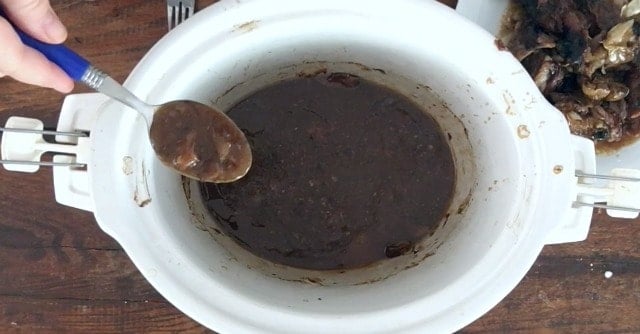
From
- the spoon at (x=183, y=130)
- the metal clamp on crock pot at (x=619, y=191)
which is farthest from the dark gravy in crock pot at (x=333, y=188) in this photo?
the metal clamp on crock pot at (x=619, y=191)

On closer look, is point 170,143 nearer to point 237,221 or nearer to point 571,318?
point 237,221

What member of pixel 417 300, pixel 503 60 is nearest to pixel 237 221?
pixel 417 300

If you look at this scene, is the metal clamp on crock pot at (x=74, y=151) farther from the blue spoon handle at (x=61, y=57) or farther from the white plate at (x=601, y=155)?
the white plate at (x=601, y=155)

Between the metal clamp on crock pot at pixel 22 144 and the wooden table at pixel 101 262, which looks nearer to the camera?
the metal clamp on crock pot at pixel 22 144

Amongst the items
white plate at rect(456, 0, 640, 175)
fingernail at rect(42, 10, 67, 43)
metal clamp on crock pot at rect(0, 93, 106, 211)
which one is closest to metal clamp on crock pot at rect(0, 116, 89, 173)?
metal clamp on crock pot at rect(0, 93, 106, 211)

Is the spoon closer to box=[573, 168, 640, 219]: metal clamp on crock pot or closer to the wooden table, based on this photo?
the wooden table

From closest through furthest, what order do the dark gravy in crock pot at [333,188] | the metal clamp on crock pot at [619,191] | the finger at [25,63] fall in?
the finger at [25,63]
the metal clamp on crock pot at [619,191]
the dark gravy in crock pot at [333,188]
